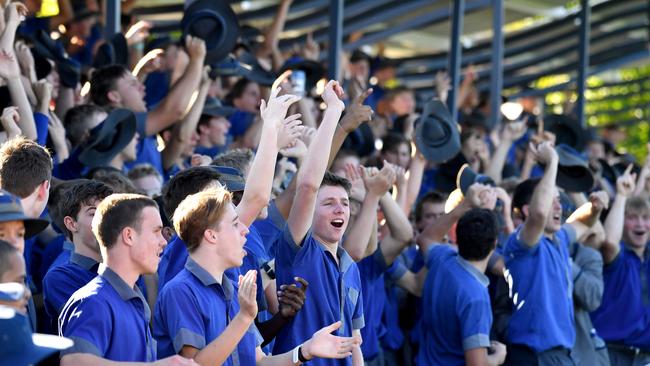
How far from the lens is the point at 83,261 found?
5.62 meters

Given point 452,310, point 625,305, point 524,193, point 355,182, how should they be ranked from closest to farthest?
point 355,182
point 452,310
point 524,193
point 625,305

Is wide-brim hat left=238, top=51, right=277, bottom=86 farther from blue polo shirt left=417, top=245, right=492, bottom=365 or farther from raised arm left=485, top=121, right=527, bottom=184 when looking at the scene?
blue polo shirt left=417, top=245, right=492, bottom=365

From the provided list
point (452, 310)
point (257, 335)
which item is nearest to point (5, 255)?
point (257, 335)

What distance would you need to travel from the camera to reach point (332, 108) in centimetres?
606

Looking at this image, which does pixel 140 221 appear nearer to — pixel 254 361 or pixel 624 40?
pixel 254 361

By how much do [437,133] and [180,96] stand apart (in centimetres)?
201

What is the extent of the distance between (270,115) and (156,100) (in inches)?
181

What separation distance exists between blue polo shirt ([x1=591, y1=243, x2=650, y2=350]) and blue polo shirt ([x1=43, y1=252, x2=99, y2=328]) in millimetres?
5536

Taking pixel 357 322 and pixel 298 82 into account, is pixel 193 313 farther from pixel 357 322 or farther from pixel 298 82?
pixel 298 82

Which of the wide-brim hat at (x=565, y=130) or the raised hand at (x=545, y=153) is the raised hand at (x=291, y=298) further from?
the wide-brim hat at (x=565, y=130)

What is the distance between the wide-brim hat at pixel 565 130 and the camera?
11.7 metres

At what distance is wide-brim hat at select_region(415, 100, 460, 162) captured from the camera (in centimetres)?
919

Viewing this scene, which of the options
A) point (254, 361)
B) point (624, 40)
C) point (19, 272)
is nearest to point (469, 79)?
point (624, 40)

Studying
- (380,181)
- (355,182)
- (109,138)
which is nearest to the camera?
(380,181)
